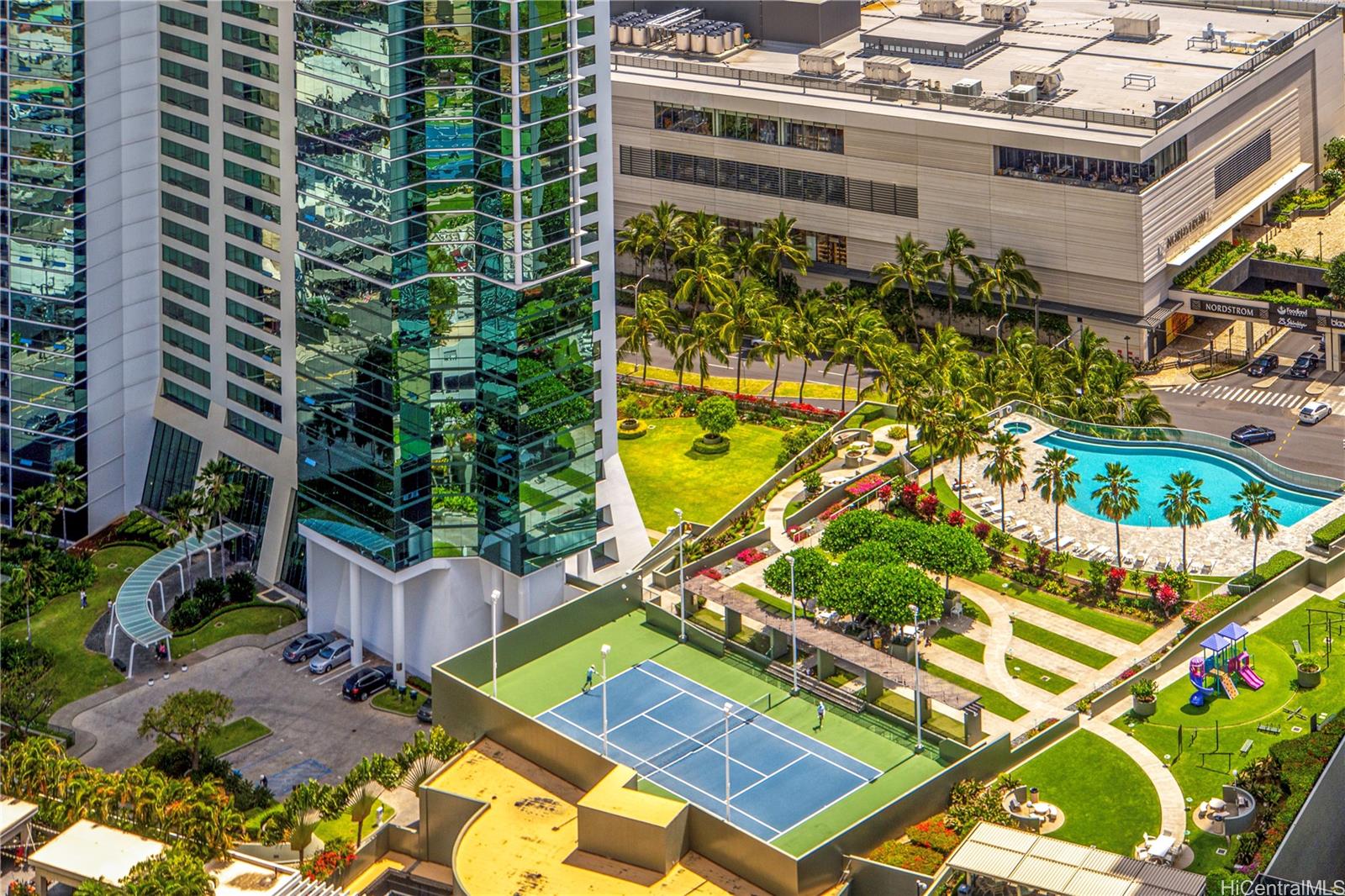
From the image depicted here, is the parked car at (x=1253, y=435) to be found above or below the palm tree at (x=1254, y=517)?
below

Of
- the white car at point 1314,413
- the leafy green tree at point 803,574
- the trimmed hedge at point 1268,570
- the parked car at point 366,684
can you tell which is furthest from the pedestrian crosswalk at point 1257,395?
the parked car at point 366,684

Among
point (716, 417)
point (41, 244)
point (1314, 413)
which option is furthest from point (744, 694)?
point (1314, 413)

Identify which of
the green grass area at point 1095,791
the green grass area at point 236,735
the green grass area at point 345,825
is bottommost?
the green grass area at point 345,825

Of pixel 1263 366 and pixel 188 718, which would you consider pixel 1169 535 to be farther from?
pixel 188 718

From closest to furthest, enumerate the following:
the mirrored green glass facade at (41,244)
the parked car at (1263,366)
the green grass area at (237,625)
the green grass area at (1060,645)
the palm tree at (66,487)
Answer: the green grass area at (1060,645) < the green grass area at (237,625) < the mirrored green glass facade at (41,244) < the palm tree at (66,487) < the parked car at (1263,366)

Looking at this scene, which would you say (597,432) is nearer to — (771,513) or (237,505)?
(771,513)

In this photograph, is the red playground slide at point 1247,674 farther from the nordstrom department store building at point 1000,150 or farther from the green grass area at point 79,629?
the green grass area at point 79,629

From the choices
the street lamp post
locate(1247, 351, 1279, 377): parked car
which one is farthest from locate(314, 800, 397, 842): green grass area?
locate(1247, 351, 1279, 377): parked car

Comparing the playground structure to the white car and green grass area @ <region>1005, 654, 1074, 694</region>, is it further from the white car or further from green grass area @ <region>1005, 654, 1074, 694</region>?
the white car
